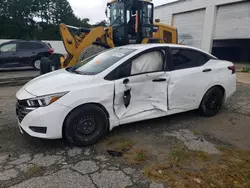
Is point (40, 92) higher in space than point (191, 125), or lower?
higher

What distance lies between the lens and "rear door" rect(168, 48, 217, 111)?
3941 millimetres

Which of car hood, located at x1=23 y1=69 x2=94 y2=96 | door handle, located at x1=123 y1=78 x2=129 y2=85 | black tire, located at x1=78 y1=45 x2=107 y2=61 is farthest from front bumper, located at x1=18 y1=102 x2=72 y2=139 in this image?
black tire, located at x1=78 y1=45 x2=107 y2=61

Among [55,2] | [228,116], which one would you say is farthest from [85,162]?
[55,2]

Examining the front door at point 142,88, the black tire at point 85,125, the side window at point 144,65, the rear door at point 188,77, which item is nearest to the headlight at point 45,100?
the black tire at point 85,125

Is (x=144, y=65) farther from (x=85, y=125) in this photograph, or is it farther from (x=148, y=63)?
(x=85, y=125)

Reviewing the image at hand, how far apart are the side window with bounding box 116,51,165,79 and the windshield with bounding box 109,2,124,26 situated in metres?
4.85

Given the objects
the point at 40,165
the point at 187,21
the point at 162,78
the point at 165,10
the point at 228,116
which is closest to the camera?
the point at 40,165

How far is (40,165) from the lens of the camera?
9.07ft

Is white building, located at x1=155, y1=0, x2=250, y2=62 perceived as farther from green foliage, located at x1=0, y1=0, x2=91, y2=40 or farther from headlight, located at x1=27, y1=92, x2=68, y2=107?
green foliage, located at x1=0, y1=0, x2=91, y2=40

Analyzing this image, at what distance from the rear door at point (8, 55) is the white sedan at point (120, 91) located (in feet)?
26.1

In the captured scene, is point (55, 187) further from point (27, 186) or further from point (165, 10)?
point (165, 10)

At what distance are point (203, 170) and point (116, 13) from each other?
7373 millimetres

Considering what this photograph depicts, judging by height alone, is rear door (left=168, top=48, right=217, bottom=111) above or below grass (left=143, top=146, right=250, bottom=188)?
above

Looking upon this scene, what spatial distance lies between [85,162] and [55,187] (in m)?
0.55
